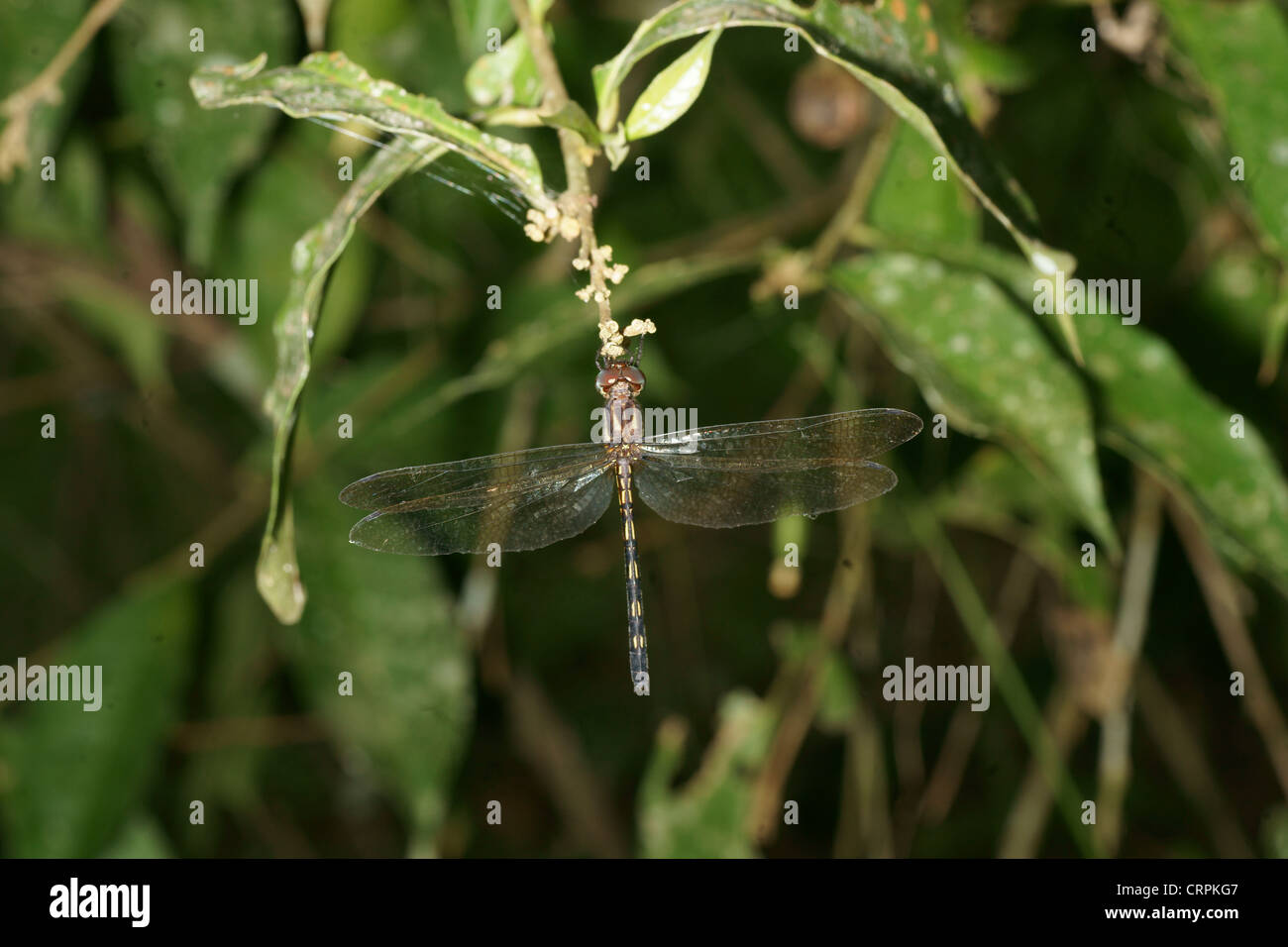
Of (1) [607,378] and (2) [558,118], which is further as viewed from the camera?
(1) [607,378]

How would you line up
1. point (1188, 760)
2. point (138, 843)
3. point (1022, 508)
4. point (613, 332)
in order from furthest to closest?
point (1188, 760) < point (1022, 508) < point (138, 843) < point (613, 332)

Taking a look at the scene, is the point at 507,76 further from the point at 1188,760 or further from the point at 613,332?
the point at 1188,760

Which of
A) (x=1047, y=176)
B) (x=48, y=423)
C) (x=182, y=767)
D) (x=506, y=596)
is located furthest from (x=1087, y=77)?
(x=48, y=423)

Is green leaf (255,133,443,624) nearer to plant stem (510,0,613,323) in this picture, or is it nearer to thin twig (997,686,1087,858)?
plant stem (510,0,613,323)

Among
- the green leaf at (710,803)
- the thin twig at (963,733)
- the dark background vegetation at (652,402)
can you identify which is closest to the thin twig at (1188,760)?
the dark background vegetation at (652,402)

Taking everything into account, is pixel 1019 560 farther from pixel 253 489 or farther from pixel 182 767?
pixel 182 767

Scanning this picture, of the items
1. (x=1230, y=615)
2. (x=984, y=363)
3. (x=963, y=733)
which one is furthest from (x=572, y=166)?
(x=963, y=733)

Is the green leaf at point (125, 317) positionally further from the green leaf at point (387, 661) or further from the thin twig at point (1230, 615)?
the thin twig at point (1230, 615)

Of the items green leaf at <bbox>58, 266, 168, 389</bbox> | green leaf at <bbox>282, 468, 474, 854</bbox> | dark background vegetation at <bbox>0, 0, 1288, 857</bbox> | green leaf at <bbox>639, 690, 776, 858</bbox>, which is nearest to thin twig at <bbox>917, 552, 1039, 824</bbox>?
dark background vegetation at <bbox>0, 0, 1288, 857</bbox>
